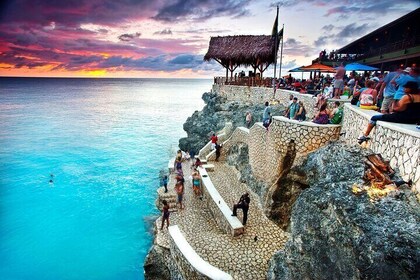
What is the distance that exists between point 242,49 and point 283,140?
60.7 feet

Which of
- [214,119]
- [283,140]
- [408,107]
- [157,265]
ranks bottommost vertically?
[157,265]

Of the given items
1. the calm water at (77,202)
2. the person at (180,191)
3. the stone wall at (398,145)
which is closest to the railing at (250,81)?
the calm water at (77,202)

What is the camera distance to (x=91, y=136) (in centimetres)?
3844

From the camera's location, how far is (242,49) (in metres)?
25.5

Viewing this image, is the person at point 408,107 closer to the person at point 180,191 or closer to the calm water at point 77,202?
the person at point 180,191

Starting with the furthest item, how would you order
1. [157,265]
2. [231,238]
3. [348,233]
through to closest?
[157,265], [231,238], [348,233]

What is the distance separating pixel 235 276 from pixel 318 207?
365 centimetres

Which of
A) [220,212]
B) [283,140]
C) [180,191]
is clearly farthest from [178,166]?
[283,140]

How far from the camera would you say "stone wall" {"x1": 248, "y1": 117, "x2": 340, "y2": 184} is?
8750mm

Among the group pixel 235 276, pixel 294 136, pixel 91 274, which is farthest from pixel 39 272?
pixel 294 136

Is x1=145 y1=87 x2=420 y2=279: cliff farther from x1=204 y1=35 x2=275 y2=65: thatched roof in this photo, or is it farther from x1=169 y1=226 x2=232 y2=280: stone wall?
x1=204 y1=35 x2=275 y2=65: thatched roof

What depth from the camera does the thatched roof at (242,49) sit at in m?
23.8

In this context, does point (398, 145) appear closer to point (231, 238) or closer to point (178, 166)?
point (231, 238)

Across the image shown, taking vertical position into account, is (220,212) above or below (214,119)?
below
